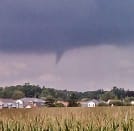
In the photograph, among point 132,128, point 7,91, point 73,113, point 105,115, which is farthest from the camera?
point 7,91

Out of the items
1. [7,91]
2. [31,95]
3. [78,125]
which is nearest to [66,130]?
[78,125]

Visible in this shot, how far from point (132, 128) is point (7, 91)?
97246mm

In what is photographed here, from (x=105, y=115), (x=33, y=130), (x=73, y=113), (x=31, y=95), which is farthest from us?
(x=31, y=95)

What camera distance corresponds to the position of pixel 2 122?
10523 mm

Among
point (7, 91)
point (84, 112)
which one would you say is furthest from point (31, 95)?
point (84, 112)

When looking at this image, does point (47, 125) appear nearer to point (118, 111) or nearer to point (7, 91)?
point (118, 111)

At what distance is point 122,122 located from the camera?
922 centimetres

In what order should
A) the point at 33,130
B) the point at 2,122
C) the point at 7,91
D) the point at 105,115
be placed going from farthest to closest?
1. the point at 7,91
2. the point at 105,115
3. the point at 2,122
4. the point at 33,130

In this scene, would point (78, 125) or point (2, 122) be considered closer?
point (78, 125)

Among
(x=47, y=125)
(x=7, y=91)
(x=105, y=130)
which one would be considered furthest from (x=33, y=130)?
(x=7, y=91)

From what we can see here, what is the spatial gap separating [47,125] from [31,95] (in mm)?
103790

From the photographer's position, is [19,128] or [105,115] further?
[105,115]

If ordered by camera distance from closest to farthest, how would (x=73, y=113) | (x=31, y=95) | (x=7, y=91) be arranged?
(x=73, y=113) < (x=7, y=91) < (x=31, y=95)

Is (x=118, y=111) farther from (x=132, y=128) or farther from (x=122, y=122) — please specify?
(x=132, y=128)
